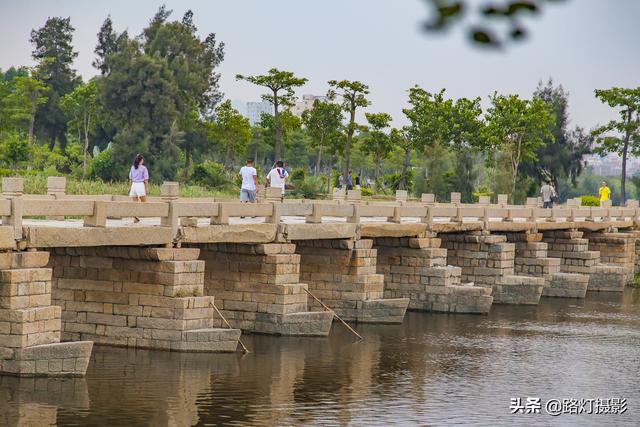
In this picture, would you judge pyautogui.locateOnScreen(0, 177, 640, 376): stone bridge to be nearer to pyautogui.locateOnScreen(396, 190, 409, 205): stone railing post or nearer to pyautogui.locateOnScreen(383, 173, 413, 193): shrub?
pyautogui.locateOnScreen(396, 190, 409, 205): stone railing post

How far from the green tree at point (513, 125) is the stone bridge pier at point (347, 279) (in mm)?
39682

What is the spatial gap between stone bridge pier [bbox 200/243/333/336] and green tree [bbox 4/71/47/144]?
160ft

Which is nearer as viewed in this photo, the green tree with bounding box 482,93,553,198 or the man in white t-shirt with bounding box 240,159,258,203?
the man in white t-shirt with bounding box 240,159,258,203

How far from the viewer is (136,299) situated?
20.0m

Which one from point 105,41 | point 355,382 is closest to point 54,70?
point 105,41

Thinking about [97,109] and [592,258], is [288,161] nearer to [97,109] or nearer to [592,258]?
[97,109]

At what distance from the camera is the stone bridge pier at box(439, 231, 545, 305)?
3297 centimetres

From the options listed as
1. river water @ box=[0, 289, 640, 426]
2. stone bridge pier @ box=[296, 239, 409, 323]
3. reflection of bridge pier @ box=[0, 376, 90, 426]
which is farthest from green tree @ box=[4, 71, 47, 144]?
reflection of bridge pier @ box=[0, 376, 90, 426]

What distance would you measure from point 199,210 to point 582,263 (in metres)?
23.1

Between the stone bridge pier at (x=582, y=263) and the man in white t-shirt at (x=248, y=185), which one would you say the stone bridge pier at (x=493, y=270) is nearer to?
the stone bridge pier at (x=582, y=263)

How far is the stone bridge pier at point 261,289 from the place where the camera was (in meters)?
22.8

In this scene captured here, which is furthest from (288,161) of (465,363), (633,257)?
(465,363)

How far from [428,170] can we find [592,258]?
25812mm

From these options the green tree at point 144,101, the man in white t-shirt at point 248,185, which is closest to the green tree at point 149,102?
the green tree at point 144,101
